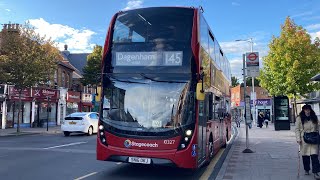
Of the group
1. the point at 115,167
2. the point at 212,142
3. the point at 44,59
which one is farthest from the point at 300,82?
the point at 115,167

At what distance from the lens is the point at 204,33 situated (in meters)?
10.9

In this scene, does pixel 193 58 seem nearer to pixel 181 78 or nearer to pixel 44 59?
Answer: pixel 181 78

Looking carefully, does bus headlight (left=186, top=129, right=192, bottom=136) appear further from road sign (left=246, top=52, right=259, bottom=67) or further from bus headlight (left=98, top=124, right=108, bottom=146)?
road sign (left=246, top=52, right=259, bottom=67)

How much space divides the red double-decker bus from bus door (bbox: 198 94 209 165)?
0.03m

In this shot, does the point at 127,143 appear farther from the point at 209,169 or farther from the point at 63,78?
the point at 63,78

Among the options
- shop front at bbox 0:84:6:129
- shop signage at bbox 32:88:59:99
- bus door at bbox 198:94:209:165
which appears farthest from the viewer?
shop signage at bbox 32:88:59:99

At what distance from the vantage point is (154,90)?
371 inches

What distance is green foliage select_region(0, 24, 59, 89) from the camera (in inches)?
1085

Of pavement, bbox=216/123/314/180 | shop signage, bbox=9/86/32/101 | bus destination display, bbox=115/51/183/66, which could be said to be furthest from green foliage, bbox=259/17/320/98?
bus destination display, bbox=115/51/183/66

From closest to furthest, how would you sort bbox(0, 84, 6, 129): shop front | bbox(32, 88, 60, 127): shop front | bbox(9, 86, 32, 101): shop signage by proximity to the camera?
1. bbox(0, 84, 6, 129): shop front
2. bbox(9, 86, 32, 101): shop signage
3. bbox(32, 88, 60, 127): shop front

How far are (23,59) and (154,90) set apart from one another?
20.8m

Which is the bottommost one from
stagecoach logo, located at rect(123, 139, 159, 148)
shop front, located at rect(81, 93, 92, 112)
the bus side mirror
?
stagecoach logo, located at rect(123, 139, 159, 148)

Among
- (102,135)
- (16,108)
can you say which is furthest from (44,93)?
(102,135)

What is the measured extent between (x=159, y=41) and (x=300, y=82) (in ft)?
84.1
